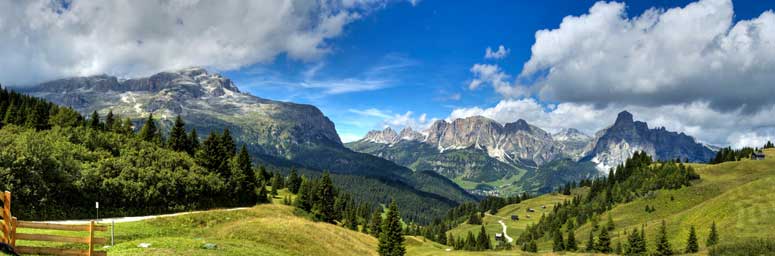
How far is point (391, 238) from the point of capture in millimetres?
81125

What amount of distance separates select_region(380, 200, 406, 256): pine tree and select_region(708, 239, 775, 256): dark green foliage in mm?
65811

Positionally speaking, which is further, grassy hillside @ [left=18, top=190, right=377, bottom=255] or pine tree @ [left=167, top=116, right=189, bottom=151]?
pine tree @ [left=167, top=116, right=189, bottom=151]

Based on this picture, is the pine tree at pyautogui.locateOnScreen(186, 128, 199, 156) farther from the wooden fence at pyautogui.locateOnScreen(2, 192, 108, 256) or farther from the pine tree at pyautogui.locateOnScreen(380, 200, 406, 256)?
the wooden fence at pyautogui.locateOnScreen(2, 192, 108, 256)

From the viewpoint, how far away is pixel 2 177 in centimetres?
5244

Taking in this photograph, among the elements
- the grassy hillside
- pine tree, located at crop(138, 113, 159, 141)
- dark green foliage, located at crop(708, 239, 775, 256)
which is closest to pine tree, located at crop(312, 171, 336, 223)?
the grassy hillside

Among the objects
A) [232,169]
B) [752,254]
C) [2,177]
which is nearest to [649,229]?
[752,254]

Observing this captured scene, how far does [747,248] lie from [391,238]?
76.3m

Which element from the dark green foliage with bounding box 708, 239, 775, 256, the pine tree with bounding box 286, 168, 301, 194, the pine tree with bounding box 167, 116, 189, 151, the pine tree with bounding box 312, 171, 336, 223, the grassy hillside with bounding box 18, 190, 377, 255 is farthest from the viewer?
the pine tree with bounding box 286, 168, 301, 194

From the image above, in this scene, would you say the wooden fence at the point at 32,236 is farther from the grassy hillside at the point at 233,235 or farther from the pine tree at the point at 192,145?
the pine tree at the point at 192,145

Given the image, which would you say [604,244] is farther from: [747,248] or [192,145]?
[192,145]

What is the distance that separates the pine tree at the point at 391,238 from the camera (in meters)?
80.0

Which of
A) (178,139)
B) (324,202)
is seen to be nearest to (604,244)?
(324,202)

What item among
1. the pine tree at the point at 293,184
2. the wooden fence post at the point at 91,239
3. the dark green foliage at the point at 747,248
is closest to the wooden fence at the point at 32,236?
the wooden fence post at the point at 91,239

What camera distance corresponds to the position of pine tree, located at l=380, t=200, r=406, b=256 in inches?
3150
